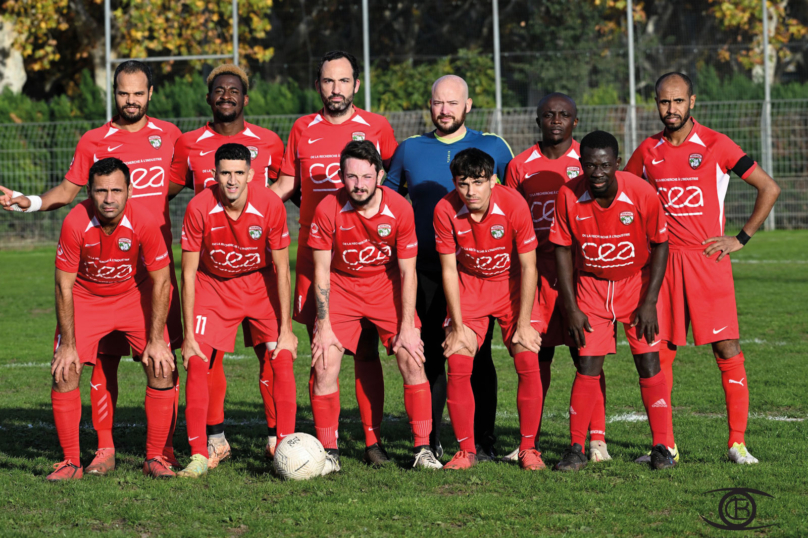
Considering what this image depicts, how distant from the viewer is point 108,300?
16.9ft

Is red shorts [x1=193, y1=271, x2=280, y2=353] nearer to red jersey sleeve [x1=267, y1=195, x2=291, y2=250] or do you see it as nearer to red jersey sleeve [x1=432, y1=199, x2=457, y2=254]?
red jersey sleeve [x1=267, y1=195, x2=291, y2=250]

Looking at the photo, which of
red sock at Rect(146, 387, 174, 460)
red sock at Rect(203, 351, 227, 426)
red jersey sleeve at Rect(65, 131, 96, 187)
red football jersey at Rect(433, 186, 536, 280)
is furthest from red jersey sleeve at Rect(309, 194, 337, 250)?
red jersey sleeve at Rect(65, 131, 96, 187)

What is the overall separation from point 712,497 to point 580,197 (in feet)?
5.72

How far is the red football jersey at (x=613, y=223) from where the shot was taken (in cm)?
499

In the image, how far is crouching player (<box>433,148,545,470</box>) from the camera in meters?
5.07

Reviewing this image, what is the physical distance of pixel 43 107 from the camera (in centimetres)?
2070

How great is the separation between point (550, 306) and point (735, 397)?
119cm

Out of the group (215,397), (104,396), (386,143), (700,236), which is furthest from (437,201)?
(104,396)

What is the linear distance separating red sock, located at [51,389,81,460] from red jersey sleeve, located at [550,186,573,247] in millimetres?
2861

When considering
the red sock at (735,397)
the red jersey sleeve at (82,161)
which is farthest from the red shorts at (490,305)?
the red jersey sleeve at (82,161)

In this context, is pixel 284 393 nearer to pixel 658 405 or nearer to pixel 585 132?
pixel 658 405

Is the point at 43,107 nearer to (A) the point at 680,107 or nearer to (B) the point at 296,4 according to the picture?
(B) the point at 296,4

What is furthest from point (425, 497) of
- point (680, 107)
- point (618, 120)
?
point (618, 120)

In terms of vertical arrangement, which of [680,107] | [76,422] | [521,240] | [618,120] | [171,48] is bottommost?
[76,422]
